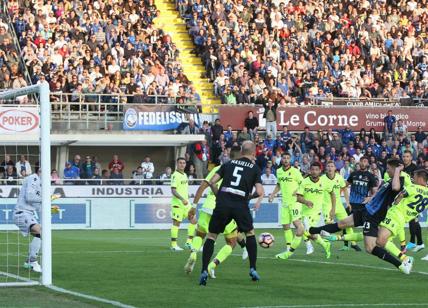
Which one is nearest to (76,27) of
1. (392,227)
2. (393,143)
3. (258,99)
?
(258,99)

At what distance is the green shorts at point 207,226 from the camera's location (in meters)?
17.9

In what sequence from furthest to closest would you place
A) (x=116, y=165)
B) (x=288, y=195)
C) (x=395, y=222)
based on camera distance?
(x=116, y=165) → (x=288, y=195) → (x=395, y=222)

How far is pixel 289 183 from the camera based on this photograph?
79.0 ft

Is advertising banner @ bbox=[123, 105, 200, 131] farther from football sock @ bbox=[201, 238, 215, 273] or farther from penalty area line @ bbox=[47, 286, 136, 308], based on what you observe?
penalty area line @ bbox=[47, 286, 136, 308]

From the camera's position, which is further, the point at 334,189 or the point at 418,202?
the point at 334,189

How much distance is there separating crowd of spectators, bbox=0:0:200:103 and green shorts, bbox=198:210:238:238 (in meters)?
18.0

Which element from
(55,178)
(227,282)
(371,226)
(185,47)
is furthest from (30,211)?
(185,47)

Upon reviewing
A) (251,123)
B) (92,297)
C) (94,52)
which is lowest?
(92,297)

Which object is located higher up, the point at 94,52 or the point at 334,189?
the point at 94,52

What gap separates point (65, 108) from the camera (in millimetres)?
37281

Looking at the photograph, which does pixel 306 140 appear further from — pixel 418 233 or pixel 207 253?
pixel 207 253

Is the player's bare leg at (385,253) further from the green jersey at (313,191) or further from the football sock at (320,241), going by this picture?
the green jersey at (313,191)

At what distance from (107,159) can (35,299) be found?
25.3 metres

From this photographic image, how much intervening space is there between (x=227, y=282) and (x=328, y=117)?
80.7 feet
